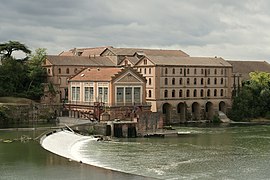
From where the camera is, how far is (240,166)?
37.2 m

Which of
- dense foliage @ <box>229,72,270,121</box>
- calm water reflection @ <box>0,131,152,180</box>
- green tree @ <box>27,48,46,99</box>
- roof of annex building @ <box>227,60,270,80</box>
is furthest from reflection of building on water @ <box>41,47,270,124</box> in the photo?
calm water reflection @ <box>0,131,152,180</box>

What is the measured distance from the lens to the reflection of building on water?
60.1 m

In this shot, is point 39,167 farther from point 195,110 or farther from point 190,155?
point 195,110

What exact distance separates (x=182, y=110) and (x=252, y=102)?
10351 mm

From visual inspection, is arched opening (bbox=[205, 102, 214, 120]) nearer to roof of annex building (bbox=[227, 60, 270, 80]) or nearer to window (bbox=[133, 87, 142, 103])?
roof of annex building (bbox=[227, 60, 270, 80])

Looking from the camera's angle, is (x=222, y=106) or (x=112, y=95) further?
(x=222, y=106)

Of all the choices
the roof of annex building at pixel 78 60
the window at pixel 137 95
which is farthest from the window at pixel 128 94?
the roof of annex building at pixel 78 60

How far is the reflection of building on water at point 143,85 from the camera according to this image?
6009 centimetres

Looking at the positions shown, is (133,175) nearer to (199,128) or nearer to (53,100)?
(199,128)

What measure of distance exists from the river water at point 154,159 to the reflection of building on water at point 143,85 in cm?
904

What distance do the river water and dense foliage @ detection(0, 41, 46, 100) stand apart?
17.4 meters

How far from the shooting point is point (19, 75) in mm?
70438

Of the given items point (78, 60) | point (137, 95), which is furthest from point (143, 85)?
point (78, 60)

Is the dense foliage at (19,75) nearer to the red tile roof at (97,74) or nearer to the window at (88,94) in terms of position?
the red tile roof at (97,74)
